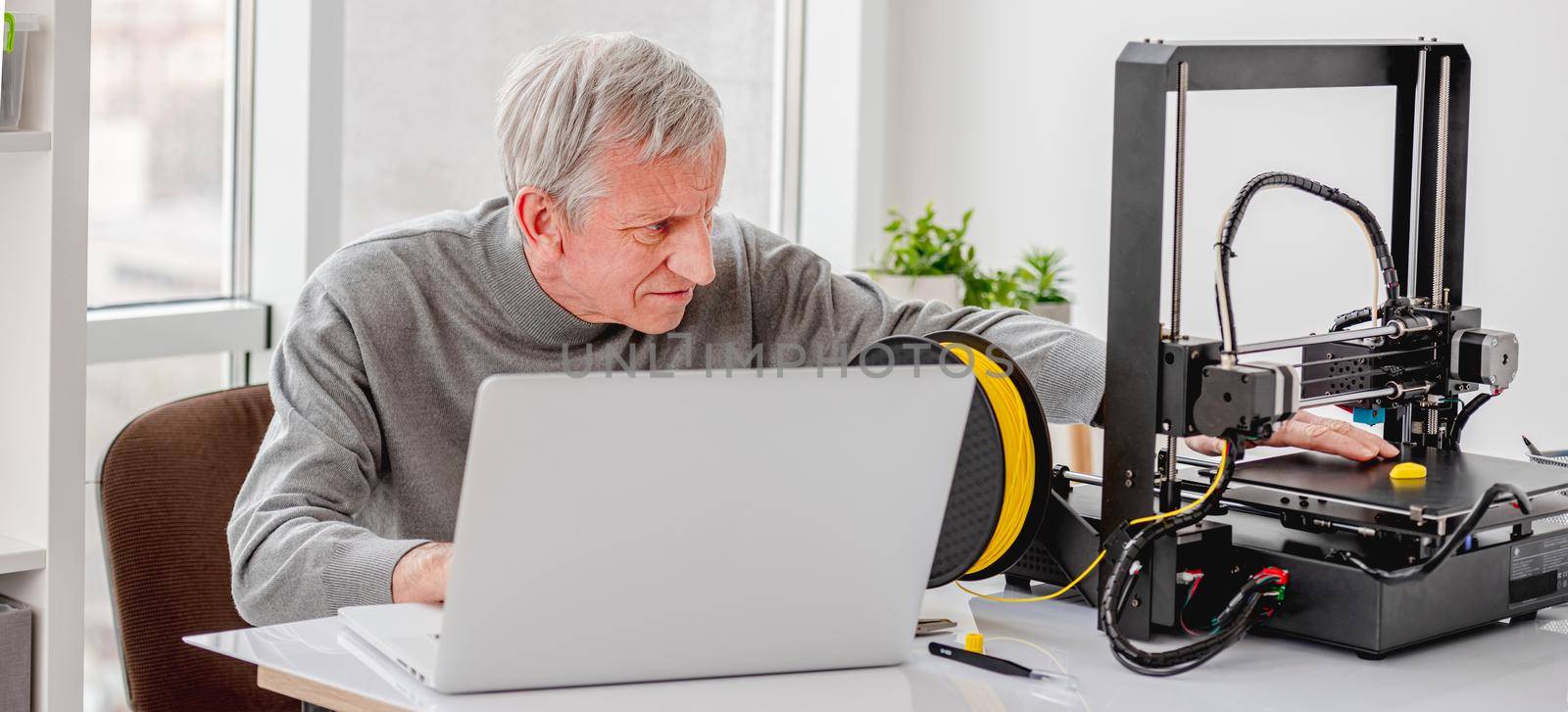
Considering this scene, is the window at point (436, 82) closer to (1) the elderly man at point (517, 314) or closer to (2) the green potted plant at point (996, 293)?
(2) the green potted plant at point (996, 293)

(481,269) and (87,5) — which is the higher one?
(87,5)

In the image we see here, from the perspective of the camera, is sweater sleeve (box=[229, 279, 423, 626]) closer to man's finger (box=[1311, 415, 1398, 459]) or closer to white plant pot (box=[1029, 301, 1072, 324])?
man's finger (box=[1311, 415, 1398, 459])

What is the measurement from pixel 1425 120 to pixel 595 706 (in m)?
1.06

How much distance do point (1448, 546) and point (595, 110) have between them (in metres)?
0.94

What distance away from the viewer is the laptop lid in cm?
111

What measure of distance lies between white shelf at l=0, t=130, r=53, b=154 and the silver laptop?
869mm

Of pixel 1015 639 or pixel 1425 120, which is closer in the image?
pixel 1015 639

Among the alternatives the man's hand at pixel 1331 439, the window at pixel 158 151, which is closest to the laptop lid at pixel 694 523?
the man's hand at pixel 1331 439

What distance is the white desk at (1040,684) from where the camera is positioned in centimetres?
120

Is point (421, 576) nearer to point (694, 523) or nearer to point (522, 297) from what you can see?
point (694, 523)

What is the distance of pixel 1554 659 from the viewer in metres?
1.39

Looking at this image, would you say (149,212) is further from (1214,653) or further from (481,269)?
(1214,653)

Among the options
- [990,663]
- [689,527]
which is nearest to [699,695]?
[689,527]

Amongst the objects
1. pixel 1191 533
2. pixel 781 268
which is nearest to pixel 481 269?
pixel 781 268
